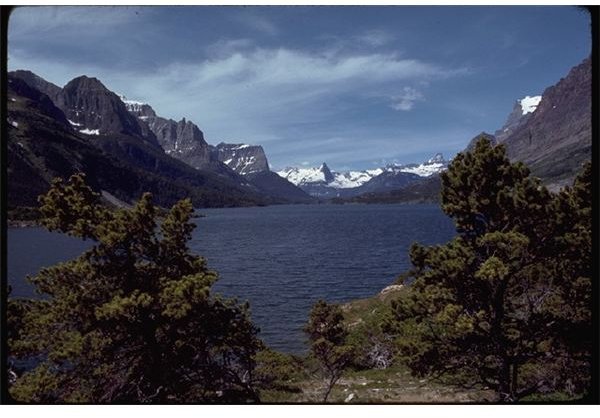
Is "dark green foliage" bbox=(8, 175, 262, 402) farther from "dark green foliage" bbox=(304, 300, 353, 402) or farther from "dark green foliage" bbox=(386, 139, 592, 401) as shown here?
"dark green foliage" bbox=(304, 300, 353, 402)

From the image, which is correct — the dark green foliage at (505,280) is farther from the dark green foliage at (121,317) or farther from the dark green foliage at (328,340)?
the dark green foliage at (328,340)

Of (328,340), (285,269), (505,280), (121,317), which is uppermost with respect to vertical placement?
(505,280)

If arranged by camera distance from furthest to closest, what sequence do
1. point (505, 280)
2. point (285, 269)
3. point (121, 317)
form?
point (285, 269)
point (505, 280)
point (121, 317)

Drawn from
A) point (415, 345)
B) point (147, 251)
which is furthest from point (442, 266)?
point (147, 251)

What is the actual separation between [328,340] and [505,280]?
12.4 metres

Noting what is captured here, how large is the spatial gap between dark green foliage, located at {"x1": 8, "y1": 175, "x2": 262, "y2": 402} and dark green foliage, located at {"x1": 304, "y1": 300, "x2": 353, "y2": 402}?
9.30 meters

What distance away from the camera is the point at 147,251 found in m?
12.5

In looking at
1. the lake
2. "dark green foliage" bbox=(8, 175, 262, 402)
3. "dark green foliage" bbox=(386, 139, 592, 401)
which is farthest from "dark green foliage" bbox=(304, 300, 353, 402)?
"dark green foliage" bbox=(8, 175, 262, 402)

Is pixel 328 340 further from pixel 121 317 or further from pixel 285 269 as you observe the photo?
pixel 285 269

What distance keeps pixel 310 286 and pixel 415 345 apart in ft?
130

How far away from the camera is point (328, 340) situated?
2291 centimetres

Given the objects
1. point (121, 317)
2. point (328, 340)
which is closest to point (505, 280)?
point (121, 317)

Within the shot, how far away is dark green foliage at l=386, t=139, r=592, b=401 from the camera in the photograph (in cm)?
1194
